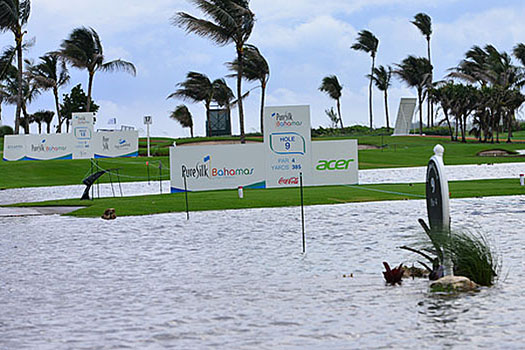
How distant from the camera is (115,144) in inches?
2048

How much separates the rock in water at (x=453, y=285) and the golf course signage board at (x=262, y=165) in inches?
693

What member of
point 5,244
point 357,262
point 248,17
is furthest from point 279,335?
point 248,17

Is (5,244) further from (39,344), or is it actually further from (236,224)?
(39,344)

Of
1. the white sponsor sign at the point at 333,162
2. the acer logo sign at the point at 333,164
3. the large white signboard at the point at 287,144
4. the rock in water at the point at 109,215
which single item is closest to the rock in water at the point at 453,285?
the rock in water at the point at 109,215

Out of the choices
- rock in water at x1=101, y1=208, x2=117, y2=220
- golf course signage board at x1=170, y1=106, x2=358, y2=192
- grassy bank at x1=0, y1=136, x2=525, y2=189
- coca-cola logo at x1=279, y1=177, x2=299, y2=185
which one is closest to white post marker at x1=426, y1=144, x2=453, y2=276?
rock in water at x1=101, y1=208, x2=117, y2=220

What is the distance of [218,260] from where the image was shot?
42.5ft

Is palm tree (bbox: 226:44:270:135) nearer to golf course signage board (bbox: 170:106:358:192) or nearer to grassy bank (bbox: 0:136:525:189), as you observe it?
grassy bank (bbox: 0:136:525:189)

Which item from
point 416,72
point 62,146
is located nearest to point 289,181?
point 62,146

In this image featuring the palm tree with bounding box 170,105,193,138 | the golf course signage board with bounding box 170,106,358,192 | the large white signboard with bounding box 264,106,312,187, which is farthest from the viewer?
the palm tree with bounding box 170,105,193,138

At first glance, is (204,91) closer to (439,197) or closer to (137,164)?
(137,164)

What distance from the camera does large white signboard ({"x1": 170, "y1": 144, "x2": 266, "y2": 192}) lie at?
28.0 meters

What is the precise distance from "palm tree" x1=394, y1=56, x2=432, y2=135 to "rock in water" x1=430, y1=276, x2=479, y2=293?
246ft

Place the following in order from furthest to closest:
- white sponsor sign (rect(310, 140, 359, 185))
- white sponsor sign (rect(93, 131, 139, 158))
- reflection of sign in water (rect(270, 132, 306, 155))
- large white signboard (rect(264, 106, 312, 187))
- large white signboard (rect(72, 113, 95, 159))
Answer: white sponsor sign (rect(93, 131, 139, 158))
large white signboard (rect(72, 113, 95, 159))
white sponsor sign (rect(310, 140, 359, 185))
reflection of sign in water (rect(270, 132, 306, 155))
large white signboard (rect(264, 106, 312, 187))

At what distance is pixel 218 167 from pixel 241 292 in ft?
60.3
